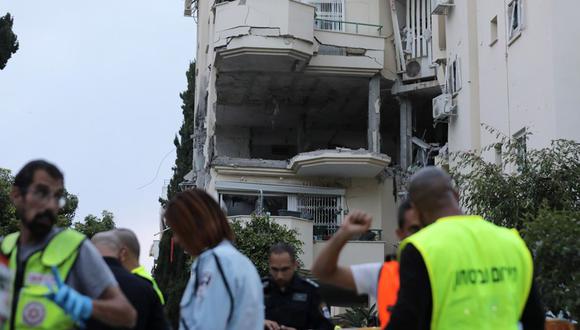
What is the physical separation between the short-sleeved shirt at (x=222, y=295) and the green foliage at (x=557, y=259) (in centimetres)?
787

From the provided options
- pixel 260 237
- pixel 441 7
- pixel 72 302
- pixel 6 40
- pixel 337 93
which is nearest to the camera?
pixel 72 302

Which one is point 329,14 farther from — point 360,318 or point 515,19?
point 360,318

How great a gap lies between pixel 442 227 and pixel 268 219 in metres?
20.5

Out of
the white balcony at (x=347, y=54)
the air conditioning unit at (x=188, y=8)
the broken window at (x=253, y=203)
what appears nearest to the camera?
the broken window at (x=253, y=203)

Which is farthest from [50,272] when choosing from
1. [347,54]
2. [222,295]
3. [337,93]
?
[337,93]

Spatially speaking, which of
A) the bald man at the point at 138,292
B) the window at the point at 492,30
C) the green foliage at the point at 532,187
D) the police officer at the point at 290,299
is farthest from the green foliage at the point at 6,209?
the bald man at the point at 138,292

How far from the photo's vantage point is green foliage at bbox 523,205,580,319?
1163cm

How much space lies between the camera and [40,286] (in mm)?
3783

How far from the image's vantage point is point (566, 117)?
57.6ft

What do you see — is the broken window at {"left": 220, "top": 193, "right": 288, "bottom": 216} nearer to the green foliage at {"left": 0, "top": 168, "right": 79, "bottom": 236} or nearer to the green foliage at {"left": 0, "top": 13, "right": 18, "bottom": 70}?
the green foliage at {"left": 0, "top": 168, "right": 79, "bottom": 236}

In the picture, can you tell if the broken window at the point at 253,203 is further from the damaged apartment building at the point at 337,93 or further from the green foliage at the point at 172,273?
the green foliage at the point at 172,273

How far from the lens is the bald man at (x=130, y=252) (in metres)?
6.16

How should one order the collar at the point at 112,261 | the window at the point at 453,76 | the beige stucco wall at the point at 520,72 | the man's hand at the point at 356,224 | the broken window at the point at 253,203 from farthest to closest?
the broken window at the point at 253,203
the window at the point at 453,76
the beige stucco wall at the point at 520,72
the collar at the point at 112,261
the man's hand at the point at 356,224

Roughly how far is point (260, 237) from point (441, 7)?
8.22 m
